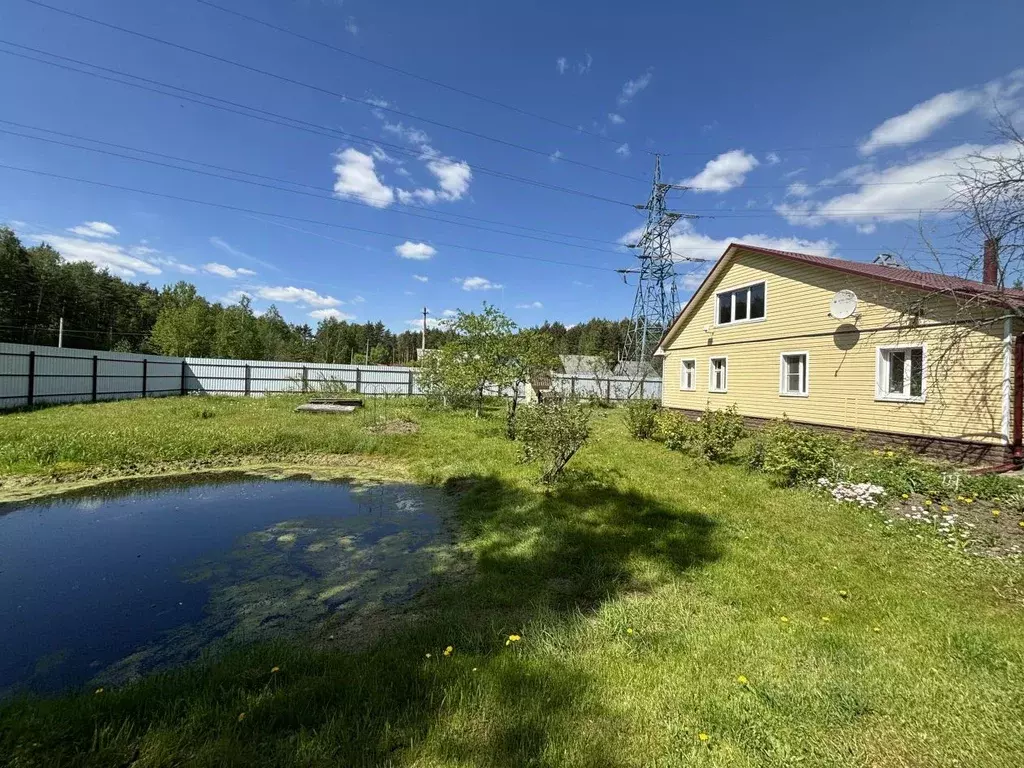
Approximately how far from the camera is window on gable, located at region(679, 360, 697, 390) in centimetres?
1656

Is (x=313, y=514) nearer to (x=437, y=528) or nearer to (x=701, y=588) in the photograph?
(x=437, y=528)

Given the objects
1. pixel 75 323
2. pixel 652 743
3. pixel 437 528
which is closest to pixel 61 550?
pixel 437 528

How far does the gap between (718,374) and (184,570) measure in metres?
15.4

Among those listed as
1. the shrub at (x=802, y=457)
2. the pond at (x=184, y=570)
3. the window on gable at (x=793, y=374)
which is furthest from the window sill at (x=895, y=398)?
the pond at (x=184, y=570)

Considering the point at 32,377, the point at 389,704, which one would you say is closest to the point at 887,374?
the point at 389,704

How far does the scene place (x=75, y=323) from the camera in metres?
42.8

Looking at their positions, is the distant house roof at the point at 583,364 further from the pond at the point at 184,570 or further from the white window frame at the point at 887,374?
the pond at the point at 184,570

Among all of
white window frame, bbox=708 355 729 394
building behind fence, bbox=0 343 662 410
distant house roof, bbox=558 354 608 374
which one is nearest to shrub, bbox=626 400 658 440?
building behind fence, bbox=0 343 662 410

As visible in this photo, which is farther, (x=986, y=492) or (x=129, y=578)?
(x=986, y=492)

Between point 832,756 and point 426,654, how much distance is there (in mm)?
2123

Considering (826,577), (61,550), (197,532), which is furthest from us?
(197,532)

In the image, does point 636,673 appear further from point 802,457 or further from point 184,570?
point 802,457

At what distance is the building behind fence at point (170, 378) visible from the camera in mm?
13391

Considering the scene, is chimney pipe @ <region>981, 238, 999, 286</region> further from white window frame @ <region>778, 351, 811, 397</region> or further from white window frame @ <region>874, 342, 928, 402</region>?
white window frame @ <region>778, 351, 811, 397</region>
